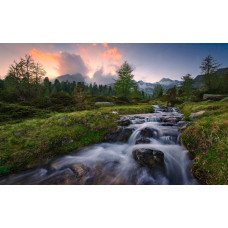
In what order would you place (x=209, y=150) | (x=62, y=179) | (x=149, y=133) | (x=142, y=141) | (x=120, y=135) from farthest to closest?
(x=120, y=135) < (x=149, y=133) < (x=142, y=141) < (x=209, y=150) < (x=62, y=179)

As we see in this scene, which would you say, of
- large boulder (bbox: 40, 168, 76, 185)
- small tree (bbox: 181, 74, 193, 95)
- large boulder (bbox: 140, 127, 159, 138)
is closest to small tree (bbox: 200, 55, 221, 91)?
small tree (bbox: 181, 74, 193, 95)

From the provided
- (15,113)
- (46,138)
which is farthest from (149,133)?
(15,113)

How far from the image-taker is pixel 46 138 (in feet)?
18.4

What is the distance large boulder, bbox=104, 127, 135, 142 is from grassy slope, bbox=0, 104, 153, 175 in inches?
15.1

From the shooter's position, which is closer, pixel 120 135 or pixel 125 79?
pixel 120 135

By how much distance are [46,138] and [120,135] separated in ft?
14.9

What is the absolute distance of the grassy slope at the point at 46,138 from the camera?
454 cm

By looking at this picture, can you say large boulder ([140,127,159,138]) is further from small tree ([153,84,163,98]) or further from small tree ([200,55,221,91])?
small tree ([153,84,163,98])

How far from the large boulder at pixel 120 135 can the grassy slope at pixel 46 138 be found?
38cm

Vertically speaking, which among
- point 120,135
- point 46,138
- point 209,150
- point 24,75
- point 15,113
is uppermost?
point 24,75

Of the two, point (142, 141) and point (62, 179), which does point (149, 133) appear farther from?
point (62, 179)

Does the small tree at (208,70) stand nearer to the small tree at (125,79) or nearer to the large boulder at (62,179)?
the small tree at (125,79)

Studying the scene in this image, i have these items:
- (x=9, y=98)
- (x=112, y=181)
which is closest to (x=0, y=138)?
(x=112, y=181)

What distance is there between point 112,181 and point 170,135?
4550 millimetres
